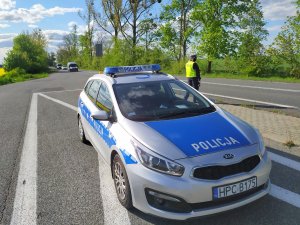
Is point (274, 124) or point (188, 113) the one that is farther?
point (274, 124)

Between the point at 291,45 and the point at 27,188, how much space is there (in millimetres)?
24346

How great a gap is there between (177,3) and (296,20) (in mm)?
19237

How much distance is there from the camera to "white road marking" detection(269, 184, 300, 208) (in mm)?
3874

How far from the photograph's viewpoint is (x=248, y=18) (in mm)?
34906

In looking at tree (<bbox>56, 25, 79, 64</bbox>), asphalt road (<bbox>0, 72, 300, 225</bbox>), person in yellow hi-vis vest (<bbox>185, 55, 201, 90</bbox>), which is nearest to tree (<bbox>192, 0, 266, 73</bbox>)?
person in yellow hi-vis vest (<bbox>185, 55, 201, 90</bbox>)

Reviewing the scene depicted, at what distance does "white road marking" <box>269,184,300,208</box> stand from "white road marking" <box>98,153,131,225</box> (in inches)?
74.0

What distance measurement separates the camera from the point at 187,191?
3182 mm

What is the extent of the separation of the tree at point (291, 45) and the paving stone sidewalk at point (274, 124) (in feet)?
57.3

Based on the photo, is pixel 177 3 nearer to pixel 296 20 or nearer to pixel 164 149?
pixel 296 20

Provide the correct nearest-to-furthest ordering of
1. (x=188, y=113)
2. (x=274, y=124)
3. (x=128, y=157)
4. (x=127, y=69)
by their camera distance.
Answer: (x=128, y=157), (x=188, y=113), (x=127, y=69), (x=274, y=124)

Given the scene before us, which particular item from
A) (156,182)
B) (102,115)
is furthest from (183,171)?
(102,115)

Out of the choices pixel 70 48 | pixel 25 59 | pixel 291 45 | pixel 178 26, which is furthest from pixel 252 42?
pixel 70 48

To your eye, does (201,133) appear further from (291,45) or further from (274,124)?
(291,45)

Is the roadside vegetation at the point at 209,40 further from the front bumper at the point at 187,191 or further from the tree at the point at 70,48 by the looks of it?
the tree at the point at 70,48
